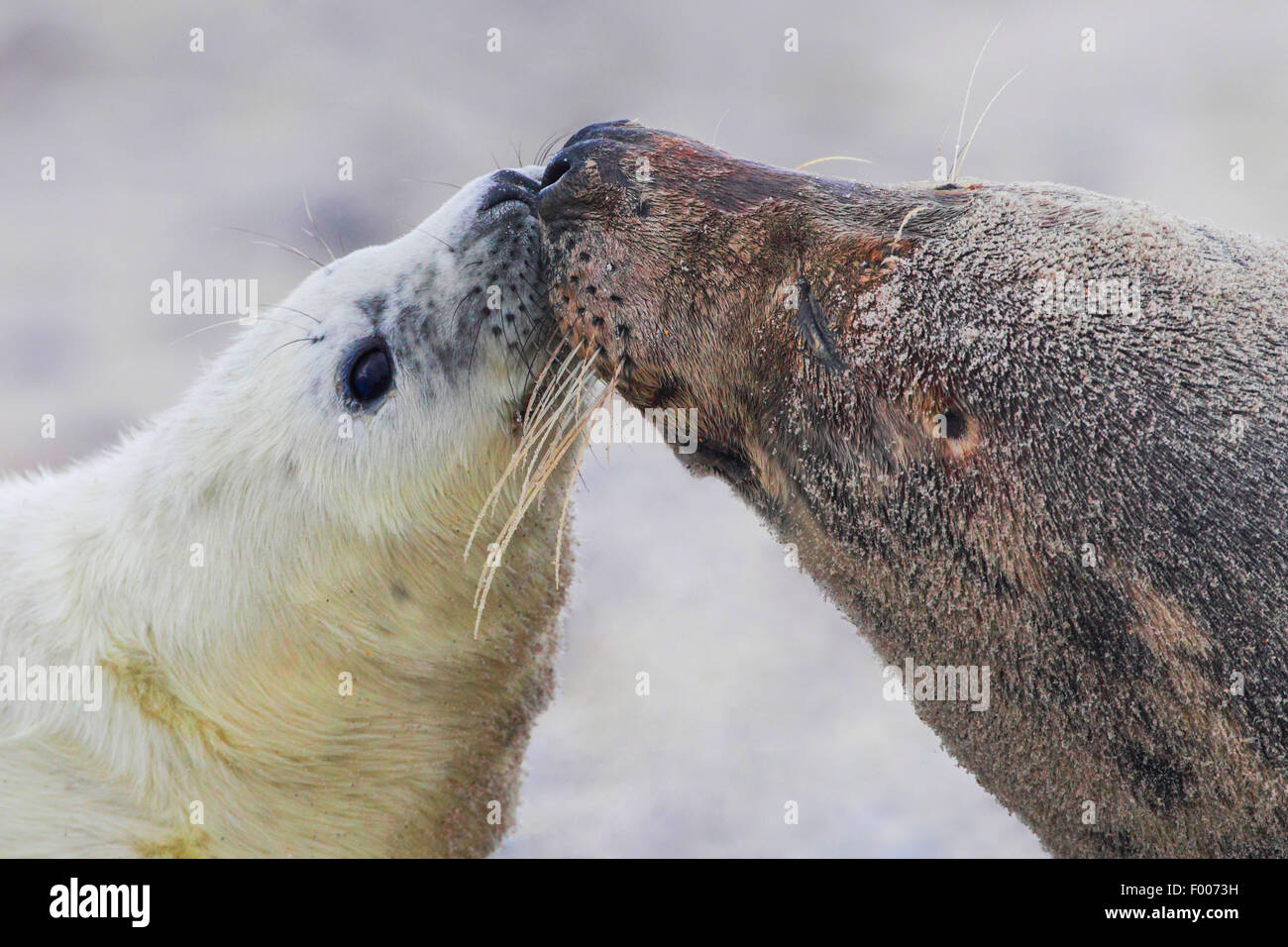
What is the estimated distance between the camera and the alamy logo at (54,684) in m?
2.38

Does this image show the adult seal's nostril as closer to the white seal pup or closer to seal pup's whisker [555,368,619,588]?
the white seal pup

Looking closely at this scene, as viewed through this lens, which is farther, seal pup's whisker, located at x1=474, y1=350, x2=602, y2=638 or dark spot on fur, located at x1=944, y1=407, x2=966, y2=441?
seal pup's whisker, located at x1=474, y1=350, x2=602, y2=638

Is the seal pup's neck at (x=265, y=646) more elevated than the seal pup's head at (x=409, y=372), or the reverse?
the seal pup's head at (x=409, y=372)

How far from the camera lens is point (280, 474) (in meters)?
2.35

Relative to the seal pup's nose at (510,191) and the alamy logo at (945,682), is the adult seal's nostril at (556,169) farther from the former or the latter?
the alamy logo at (945,682)

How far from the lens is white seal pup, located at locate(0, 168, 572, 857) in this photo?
7.47 ft

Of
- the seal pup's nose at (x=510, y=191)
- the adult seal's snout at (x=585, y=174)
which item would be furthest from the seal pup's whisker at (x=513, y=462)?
the seal pup's nose at (x=510, y=191)

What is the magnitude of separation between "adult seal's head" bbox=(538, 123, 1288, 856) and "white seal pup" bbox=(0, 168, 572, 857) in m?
0.36

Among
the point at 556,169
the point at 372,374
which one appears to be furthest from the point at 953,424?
the point at 372,374

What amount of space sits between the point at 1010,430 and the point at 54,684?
2.03m

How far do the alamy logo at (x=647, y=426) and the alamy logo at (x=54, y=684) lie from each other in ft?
3.98

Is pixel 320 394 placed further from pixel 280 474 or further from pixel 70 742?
pixel 70 742
